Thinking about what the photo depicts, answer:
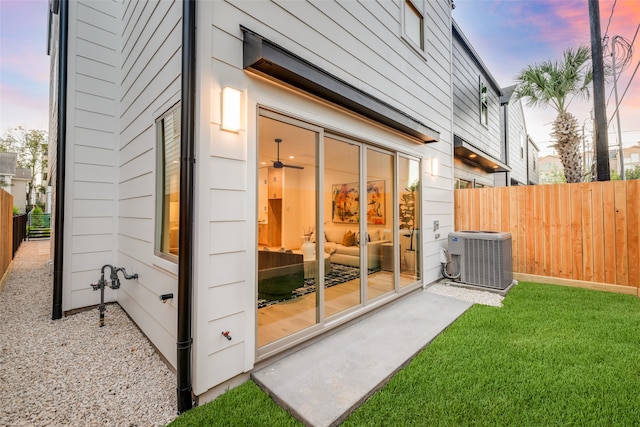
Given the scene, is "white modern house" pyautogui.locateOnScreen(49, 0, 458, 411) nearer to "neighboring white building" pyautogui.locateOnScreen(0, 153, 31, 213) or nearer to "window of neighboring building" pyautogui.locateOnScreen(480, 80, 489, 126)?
"window of neighboring building" pyautogui.locateOnScreen(480, 80, 489, 126)

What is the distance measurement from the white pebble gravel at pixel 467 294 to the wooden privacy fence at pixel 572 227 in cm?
152

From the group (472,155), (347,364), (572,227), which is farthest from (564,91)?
(347,364)

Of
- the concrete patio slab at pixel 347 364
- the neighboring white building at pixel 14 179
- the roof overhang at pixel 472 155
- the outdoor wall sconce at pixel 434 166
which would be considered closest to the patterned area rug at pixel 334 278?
the concrete patio slab at pixel 347 364

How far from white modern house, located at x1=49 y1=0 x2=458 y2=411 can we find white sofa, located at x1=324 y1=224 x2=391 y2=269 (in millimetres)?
22

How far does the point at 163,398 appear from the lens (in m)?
2.13

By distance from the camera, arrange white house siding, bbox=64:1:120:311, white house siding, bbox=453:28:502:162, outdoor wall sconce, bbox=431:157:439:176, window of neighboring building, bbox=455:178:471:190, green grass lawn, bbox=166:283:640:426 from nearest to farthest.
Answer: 1. green grass lawn, bbox=166:283:640:426
2. white house siding, bbox=64:1:120:311
3. outdoor wall sconce, bbox=431:157:439:176
4. white house siding, bbox=453:28:502:162
5. window of neighboring building, bbox=455:178:471:190

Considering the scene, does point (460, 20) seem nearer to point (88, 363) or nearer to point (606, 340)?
point (606, 340)

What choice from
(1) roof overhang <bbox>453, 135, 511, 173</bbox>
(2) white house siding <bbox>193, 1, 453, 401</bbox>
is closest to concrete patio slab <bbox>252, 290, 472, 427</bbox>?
(2) white house siding <bbox>193, 1, 453, 401</bbox>

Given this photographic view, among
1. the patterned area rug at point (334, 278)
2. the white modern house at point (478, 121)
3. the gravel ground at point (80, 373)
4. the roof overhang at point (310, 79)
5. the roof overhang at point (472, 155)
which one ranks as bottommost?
the gravel ground at point (80, 373)

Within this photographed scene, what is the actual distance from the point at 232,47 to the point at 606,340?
15.3 feet

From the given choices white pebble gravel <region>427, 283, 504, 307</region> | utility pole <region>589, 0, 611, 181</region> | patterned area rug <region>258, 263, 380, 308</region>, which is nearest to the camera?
patterned area rug <region>258, 263, 380, 308</region>

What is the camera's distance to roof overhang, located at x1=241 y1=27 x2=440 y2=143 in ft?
7.45

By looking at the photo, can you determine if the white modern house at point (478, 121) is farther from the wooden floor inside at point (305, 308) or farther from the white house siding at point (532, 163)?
the white house siding at point (532, 163)

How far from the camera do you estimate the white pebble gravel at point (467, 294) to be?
4339 millimetres
